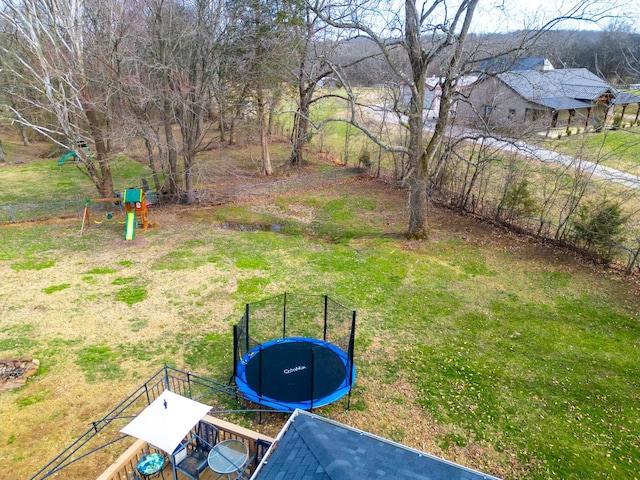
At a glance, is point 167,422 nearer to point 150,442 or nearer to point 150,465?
point 150,442

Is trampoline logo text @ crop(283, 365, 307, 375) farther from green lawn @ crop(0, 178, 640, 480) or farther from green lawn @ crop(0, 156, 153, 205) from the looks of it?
green lawn @ crop(0, 156, 153, 205)

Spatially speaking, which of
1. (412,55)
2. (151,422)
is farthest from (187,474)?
(412,55)

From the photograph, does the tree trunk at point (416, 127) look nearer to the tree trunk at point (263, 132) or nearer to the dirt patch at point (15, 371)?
the tree trunk at point (263, 132)

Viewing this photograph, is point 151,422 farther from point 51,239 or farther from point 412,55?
point 412,55

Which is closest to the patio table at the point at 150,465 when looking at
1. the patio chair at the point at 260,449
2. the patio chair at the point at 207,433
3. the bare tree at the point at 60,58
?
the patio chair at the point at 207,433

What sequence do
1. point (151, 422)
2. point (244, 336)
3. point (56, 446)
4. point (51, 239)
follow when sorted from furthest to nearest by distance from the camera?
point (51, 239)
point (244, 336)
point (56, 446)
point (151, 422)

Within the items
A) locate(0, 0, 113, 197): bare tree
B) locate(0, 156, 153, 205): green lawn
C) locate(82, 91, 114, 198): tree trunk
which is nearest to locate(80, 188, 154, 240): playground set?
locate(82, 91, 114, 198): tree trunk
